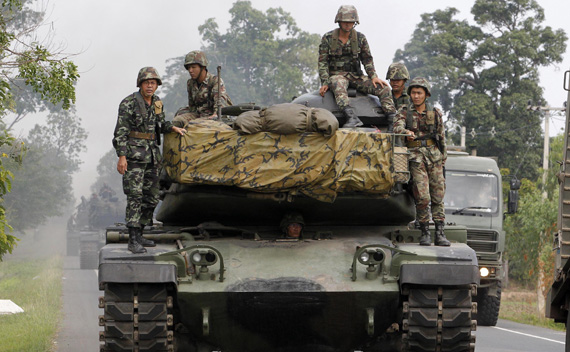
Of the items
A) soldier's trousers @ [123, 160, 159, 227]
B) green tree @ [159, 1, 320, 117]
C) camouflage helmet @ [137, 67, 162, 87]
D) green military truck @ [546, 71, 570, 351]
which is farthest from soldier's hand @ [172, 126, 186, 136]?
green tree @ [159, 1, 320, 117]

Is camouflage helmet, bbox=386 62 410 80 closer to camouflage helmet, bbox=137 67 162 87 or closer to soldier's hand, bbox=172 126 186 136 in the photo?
camouflage helmet, bbox=137 67 162 87

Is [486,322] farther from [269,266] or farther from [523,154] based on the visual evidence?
[523,154]

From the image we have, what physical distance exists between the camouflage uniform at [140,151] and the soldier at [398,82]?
2.88 metres

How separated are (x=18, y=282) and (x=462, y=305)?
23323 millimetres

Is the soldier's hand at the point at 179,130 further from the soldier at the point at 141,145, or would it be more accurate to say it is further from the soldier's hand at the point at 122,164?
the soldier's hand at the point at 122,164

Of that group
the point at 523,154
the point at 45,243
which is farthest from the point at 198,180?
the point at 45,243

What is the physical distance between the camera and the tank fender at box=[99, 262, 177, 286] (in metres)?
9.40

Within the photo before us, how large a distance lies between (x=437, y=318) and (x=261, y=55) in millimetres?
47733

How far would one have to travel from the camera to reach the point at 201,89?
40.4 feet

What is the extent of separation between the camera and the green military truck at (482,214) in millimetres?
19656

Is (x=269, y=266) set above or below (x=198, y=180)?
below

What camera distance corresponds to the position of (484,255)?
19.8 m

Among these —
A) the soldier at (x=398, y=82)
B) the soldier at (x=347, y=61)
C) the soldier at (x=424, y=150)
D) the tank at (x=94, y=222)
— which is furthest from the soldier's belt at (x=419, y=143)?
the tank at (x=94, y=222)

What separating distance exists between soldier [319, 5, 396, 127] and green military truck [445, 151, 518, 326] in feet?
24.8
